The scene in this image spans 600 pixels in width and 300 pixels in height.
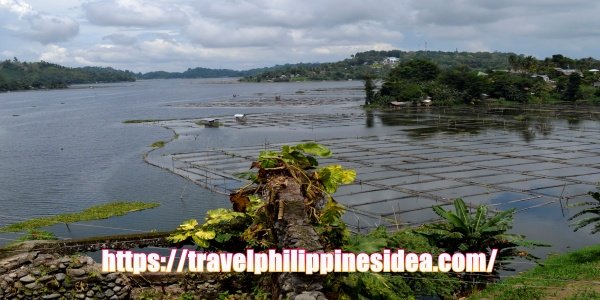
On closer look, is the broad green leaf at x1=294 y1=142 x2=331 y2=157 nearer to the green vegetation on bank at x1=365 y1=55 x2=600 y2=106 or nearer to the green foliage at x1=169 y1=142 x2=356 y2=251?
the green foliage at x1=169 y1=142 x2=356 y2=251

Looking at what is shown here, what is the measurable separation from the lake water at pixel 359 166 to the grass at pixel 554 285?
4.95 m

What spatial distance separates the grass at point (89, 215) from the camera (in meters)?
23.8

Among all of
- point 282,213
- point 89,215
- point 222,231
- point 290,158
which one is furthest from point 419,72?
point 282,213

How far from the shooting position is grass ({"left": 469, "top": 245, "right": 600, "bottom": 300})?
12.0m

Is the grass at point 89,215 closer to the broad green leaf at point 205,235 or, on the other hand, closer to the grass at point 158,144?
the broad green leaf at point 205,235

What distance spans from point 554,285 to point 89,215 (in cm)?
2130

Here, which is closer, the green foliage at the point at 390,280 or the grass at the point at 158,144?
the green foliage at the point at 390,280

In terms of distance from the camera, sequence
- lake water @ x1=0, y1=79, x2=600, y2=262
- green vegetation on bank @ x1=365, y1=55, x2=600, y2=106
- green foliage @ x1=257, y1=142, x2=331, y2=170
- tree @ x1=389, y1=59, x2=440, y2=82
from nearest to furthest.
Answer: green foliage @ x1=257, y1=142, x2=331, y2=170 → lake water @ x1=0, y1=79, x2=600, y2=262 → green vegetation on bank @ x1=365, y1=55, x2=600, y2=106 → tree @ x1=389, y1=59, x2=440, y2=82

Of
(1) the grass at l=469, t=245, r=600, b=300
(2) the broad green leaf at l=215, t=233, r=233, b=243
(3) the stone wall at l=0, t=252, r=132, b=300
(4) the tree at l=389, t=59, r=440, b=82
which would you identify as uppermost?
(4) the tree at l=389, t=59, r=440, b=82

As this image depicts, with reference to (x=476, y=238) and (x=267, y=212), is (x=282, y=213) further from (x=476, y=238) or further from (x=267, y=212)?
(x=476, y=238)

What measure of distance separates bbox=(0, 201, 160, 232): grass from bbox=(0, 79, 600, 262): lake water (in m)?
0.75

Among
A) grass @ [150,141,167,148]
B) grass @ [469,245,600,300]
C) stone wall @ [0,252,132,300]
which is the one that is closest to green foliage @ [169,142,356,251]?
stone wall @ [0,252,132,300]

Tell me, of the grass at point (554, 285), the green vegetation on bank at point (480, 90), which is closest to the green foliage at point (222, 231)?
the grass at point (554, 285)

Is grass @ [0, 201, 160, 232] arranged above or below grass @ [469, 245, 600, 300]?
below
